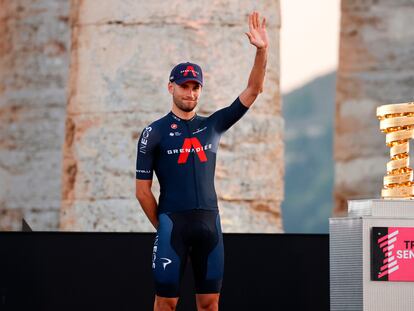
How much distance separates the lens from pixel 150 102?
13.7 metres

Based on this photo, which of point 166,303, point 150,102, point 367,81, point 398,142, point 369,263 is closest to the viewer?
point 166,303

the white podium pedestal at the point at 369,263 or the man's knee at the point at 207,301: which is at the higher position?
the white podium pedestal at the point at 369,263

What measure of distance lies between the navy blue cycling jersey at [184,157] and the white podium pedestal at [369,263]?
1030mm

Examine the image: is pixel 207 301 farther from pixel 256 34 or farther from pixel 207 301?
pixel 256 34

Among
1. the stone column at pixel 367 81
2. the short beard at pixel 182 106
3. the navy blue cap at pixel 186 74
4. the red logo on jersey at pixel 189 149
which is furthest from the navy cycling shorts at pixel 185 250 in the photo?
the stone column at pixel 367 81

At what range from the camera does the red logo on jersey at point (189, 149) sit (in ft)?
30.3

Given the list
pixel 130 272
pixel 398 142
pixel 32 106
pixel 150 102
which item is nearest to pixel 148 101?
pixel 150 102

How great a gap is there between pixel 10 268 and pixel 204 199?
2252 mm

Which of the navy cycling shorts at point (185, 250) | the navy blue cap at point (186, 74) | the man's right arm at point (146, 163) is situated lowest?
the navy cycling shorts at point (185, 250)

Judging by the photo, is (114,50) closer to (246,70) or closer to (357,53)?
(246,70)

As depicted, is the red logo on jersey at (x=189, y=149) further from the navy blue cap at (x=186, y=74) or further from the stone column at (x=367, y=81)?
the stone column at (x=367, y=81)

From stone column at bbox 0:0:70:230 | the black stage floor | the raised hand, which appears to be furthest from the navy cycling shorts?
stone column at bbox 0:0:70:230

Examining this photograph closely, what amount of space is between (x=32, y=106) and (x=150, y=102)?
7790 mm

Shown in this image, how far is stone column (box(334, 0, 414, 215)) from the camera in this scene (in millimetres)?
18094
